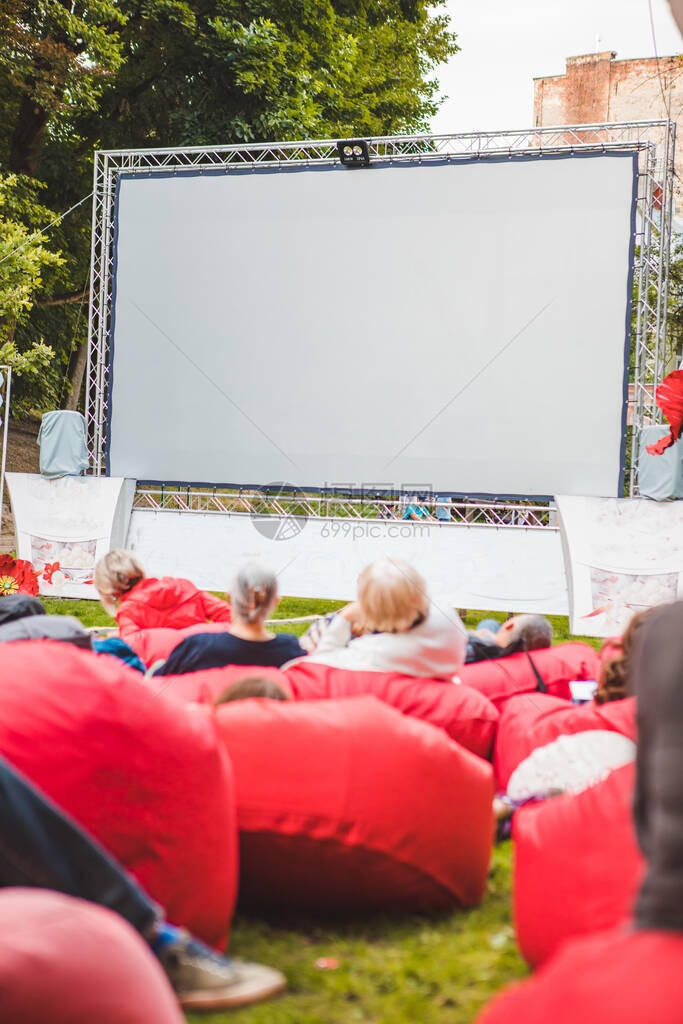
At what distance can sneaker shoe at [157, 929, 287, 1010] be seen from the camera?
133 centimetres

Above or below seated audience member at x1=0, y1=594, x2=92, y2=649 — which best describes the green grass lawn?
below

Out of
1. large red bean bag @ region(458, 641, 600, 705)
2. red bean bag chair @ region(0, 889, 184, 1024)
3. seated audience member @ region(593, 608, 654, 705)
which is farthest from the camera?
large red bean bag @ region(458, 641, 600, 705)

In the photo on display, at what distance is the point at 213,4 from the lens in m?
10.6

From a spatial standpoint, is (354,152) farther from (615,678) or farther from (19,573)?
(615,678)

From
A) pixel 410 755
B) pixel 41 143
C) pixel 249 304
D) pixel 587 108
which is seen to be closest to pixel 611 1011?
pixel 410 755

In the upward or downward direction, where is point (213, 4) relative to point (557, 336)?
upward

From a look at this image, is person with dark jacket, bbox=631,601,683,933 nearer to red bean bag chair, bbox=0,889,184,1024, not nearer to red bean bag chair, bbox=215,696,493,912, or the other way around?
red bean bag chair, bbox=0,889,184,1024

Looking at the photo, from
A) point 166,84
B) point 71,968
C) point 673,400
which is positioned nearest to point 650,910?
point 71,968

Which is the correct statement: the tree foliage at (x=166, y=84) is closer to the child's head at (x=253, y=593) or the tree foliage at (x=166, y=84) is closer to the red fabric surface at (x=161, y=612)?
the red fabric surface at (x=161, y=612)

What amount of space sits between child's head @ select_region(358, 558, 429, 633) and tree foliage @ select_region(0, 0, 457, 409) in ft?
24.3

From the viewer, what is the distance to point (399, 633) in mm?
2430

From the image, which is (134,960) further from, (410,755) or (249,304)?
(249,304)

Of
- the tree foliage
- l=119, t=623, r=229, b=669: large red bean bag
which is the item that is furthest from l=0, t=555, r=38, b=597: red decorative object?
the tree foliage

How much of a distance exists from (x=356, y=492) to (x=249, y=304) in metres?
2.00
